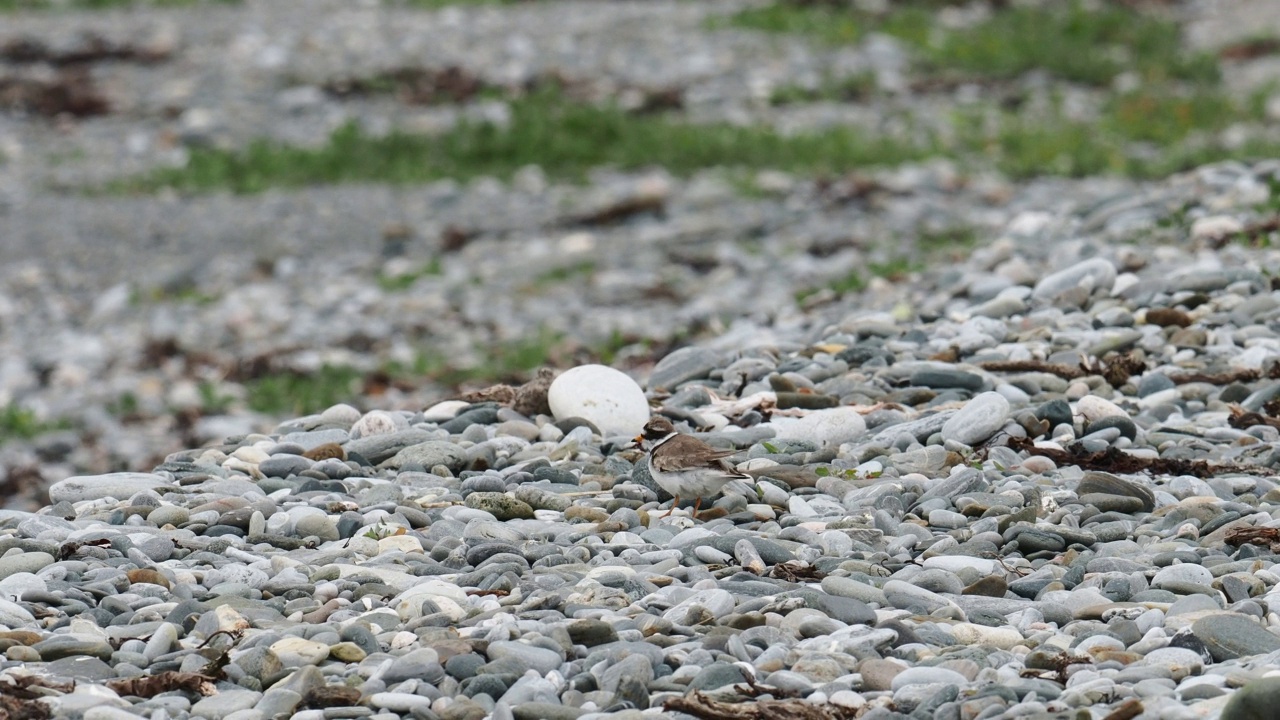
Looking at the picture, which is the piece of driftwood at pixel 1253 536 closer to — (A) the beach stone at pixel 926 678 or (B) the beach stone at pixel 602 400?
(A) the beach stone at pixel 926 678

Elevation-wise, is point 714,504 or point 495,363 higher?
point 714,504

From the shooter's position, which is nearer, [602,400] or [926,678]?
[926,678]

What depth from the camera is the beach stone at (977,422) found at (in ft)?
21.3

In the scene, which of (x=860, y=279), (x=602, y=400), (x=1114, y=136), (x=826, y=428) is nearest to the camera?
(x=826, y=428)

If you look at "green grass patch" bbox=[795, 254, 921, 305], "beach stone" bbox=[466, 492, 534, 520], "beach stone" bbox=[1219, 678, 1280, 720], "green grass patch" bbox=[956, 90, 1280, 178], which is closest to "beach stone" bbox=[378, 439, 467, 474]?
"beach stone" bbox=[466, 492, 534, 520]

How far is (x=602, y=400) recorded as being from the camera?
22.4 ft

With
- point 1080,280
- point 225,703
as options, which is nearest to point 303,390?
point 1080,280

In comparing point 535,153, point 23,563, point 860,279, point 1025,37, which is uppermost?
point 1025,37

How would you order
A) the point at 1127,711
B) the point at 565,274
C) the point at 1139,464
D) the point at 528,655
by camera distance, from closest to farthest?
the point at 1127,711, the point at 528,655, the point at 1139,464, the point at 565,274

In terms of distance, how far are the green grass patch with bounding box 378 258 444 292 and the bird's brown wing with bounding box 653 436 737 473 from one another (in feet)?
30.6

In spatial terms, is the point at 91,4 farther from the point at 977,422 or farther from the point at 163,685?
the point at 163,685

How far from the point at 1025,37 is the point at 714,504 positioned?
17439mm

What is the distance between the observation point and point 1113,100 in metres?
19.4

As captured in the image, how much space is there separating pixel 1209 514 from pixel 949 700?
196cm
